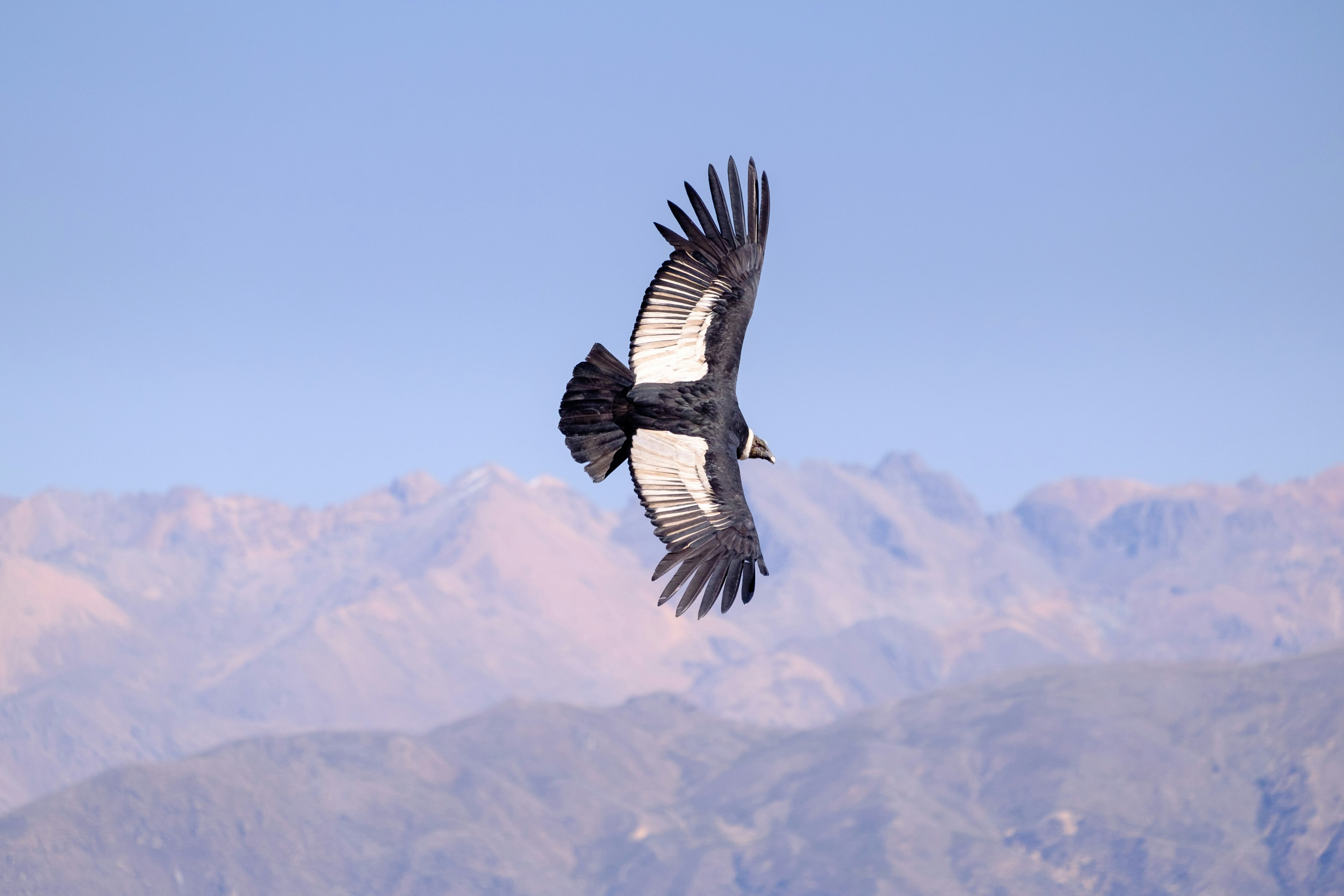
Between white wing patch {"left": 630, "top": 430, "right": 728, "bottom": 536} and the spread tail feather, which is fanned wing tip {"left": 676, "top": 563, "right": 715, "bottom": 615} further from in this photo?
the spread tail feather

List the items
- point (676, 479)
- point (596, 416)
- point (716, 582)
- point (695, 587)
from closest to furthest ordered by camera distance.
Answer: point (695, 587) → point (716, 582) → point (676, 479) → point (596, 416)

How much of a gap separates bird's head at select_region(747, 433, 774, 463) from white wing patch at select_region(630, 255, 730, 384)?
140 centimetres

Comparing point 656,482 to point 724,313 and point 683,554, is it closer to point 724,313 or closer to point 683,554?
point 683,554

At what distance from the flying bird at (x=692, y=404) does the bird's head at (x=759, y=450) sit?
20mm

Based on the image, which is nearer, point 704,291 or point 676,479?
point 676,479

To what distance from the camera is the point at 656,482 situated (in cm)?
2444

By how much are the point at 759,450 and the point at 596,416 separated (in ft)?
8.89

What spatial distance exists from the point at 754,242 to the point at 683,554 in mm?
6225

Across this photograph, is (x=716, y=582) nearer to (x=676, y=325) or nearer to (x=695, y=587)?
(x=695, y=587)

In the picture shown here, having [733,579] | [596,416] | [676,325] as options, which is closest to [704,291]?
[676,325]

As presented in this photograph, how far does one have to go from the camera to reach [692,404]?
2530 centimetres

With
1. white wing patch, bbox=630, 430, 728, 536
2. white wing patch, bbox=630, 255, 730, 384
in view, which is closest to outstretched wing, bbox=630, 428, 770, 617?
white wing patch, bbox=630, 430, 728, 536

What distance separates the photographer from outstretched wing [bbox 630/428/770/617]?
23.4 meters

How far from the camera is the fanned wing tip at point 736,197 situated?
2688 cm
